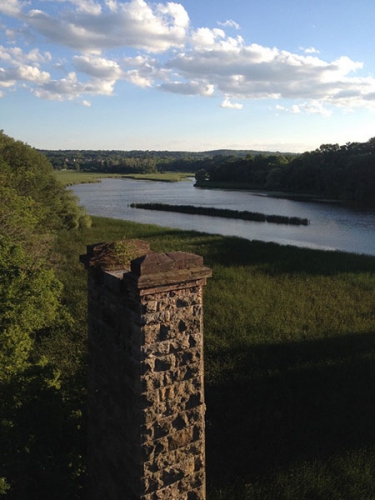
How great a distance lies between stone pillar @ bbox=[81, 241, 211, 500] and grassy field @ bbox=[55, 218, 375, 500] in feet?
9.35

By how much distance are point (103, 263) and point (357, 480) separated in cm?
619

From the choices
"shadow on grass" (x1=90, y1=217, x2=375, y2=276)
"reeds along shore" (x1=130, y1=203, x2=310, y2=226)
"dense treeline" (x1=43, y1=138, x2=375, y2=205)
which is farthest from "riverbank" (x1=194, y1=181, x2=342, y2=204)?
"shadow on grass" (x1=90, y1=217, x2=375, y2=276)

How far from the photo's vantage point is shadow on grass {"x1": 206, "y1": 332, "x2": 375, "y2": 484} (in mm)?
8234


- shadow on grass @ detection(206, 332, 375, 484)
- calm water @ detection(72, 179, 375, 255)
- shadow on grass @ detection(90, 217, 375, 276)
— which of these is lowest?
shadow on grass @ detection(206, 332, 375, 484)

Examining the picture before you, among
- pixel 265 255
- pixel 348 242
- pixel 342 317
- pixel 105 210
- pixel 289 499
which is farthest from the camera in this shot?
pixel 105 210

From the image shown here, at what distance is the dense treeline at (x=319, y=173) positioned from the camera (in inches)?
2416

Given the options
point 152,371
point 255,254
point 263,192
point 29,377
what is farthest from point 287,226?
point 152,371

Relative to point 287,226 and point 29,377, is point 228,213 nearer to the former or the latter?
point 287,226

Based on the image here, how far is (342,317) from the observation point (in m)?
15.9

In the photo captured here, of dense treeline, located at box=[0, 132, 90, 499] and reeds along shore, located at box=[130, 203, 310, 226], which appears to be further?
reeds along shore, located at box=[130, 203, 310, 226]

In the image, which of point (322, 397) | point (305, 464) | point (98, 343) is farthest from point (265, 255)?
point (98, 343)

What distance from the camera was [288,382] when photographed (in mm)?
10867

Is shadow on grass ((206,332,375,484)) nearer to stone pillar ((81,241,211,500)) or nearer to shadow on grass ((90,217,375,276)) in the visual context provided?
stone pillar ((81,241,211,500))

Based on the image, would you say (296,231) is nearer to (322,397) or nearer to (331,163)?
(322,397)
